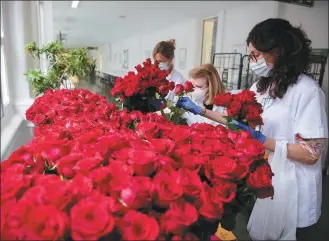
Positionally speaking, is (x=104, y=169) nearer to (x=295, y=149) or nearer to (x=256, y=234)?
(x=295, y=149)

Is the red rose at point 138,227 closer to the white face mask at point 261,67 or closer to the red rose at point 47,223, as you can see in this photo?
the red rose at point 47,223

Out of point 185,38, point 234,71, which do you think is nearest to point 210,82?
point 234,71

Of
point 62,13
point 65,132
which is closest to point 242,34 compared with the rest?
point 62,13

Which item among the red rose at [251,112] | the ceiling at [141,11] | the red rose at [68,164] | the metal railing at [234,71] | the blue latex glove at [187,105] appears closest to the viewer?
the red rose at [68,164]

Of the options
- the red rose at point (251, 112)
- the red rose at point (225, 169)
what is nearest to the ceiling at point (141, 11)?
the red rose at point (251, 112)

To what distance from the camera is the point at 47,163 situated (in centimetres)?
52

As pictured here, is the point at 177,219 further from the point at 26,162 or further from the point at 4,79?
the point at 4,79

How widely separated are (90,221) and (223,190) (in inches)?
9.6

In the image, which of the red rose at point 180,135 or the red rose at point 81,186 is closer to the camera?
the red rose at point 81,186

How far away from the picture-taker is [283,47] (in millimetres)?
1214

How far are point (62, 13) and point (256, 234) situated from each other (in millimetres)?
7755

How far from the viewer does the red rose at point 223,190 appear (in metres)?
0.47

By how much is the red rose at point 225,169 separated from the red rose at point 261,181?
2 centimetres

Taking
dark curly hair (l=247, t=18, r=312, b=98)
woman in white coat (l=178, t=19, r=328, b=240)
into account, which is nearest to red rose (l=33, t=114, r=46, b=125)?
woman in white coat (l=178, t=19, r=328, b=240)
